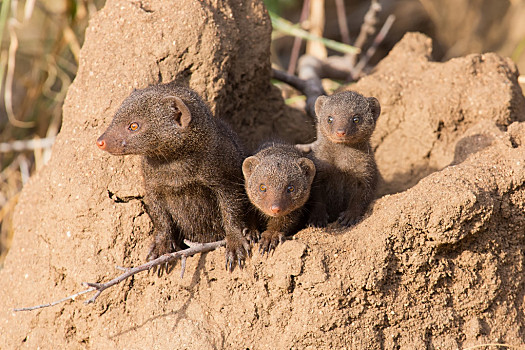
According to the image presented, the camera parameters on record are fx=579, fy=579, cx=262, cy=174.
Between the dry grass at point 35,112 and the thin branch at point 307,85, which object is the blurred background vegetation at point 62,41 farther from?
the thin branch at point 307,85

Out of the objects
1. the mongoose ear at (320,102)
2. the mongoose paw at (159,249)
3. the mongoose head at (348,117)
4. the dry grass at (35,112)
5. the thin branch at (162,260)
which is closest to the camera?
the thin branch at (162,260)

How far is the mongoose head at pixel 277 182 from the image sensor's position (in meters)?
3.58

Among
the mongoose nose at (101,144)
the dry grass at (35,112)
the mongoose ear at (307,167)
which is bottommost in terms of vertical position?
the dry grass at (35,112)

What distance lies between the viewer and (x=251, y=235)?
3750mm

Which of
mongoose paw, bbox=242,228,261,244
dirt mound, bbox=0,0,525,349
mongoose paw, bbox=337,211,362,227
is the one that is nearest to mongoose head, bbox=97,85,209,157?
dirt mound, bbox=0,0,525,349

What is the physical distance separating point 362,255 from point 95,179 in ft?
5.79

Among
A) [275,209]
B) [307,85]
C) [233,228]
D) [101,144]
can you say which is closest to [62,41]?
[307,85]

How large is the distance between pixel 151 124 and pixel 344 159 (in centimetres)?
151

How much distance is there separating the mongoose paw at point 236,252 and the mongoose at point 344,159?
0.65 metres

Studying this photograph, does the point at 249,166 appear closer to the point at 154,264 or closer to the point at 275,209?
the point at 275,209

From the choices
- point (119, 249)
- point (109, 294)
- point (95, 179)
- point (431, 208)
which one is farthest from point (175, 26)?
point (431, 208)

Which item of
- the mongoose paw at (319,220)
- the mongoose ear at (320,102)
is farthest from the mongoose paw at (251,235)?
the mongoose ear at (320,102)

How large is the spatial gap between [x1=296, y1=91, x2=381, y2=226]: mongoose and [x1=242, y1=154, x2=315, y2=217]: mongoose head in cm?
40

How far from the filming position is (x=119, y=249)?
3662mm
